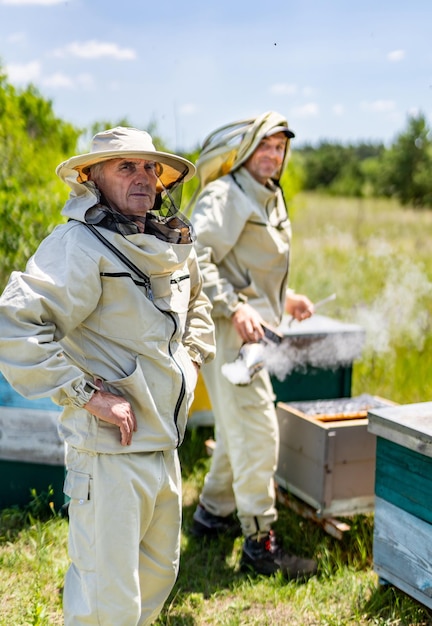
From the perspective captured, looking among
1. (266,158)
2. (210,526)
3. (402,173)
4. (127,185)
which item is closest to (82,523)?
(127,185)

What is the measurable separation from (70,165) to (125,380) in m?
0.63

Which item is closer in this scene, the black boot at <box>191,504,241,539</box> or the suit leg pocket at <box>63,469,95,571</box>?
the suit leg pocket at <box>63,469,95,571</box>

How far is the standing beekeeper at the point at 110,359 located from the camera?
193 centimetres

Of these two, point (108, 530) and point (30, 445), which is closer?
point (108, 530)

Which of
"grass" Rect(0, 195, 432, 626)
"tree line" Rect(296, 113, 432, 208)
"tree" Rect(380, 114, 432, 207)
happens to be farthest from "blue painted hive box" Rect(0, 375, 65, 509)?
"tree" Rect(380, 114, 432, 207)

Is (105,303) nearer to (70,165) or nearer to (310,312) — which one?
(70,165)

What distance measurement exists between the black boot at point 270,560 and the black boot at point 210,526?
12.4 inches

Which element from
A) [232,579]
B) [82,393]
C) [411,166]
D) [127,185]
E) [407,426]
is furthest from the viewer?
[411,166]

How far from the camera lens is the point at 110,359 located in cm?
210

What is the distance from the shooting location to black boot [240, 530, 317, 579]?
323 centimetres

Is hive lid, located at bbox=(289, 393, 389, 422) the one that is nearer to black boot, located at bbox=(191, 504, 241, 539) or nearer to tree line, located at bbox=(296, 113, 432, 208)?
black boot, located at bbox=(191, 504, 241, 539)

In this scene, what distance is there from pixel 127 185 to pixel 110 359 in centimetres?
52

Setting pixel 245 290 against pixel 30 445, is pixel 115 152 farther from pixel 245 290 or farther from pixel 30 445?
pixel 30 445

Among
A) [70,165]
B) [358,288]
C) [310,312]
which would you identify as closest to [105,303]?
[70,165]
